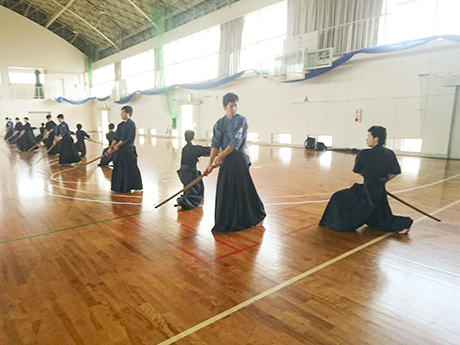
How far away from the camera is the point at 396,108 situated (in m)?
12.9

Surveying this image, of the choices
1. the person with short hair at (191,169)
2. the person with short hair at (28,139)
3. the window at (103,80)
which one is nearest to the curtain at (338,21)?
the person with short hair at (191,169)

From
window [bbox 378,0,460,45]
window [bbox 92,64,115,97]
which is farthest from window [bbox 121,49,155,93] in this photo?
window [bbox 378,0,460,45]

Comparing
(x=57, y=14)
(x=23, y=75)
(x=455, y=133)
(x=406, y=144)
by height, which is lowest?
(x=406, y=144)

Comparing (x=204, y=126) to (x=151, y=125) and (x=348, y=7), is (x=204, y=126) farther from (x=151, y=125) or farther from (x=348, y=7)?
(x=348, y=7)

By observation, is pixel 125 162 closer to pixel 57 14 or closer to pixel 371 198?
pixel 371 198

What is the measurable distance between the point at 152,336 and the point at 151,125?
27.0 m

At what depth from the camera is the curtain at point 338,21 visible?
1328 centimetres

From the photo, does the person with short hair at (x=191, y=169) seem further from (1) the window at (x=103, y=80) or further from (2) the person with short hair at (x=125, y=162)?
(1) the window at (x=103, y=80)

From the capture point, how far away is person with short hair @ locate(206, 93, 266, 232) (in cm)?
411

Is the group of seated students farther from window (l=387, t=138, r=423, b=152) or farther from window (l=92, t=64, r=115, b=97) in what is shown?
window (l=92, t=64, r=115, b=97)

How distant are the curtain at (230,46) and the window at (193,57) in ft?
2.79

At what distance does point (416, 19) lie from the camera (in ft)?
39.7

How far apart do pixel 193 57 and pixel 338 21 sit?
37.7 feet

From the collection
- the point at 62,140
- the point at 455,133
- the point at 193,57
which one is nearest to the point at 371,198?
the point at 455,133
